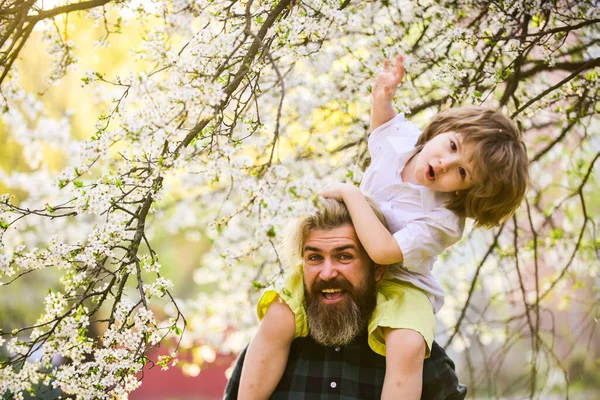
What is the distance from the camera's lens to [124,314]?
7.52 feet

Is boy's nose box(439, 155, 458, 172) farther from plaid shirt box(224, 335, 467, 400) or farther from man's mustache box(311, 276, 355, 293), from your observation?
plaid shirt box(224, 335, 467, 400)

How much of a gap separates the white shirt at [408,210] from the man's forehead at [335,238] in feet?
0.51

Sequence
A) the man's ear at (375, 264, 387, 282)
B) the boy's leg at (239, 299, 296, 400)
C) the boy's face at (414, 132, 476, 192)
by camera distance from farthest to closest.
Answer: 1. the man's ear at (375, 264, 387, 282)
2. the boy's leg at (239, 299, 296, 400)
3. the boy's face at (414, 132, 476, 192)

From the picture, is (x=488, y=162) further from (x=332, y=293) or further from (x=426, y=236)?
(x=332, y=293)

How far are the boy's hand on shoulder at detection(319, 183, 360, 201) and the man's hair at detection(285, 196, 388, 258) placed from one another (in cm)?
2

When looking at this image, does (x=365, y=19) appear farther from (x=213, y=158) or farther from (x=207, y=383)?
(x=207, y=383)

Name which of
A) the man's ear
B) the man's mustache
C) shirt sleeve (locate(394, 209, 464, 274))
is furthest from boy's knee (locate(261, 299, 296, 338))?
shirt sleeve (locate(394, 209, 464, 274))

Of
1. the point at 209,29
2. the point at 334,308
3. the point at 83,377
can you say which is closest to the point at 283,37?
the point at 209,29

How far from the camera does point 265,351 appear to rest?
2666mm

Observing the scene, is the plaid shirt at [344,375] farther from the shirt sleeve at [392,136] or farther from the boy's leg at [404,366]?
the shirt sleeve at [392,136]

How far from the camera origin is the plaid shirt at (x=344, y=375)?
2734 millimetres

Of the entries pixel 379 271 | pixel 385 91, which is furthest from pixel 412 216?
pixel 385 91

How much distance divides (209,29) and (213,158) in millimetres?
772

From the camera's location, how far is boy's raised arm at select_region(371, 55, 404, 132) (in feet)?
8.83
